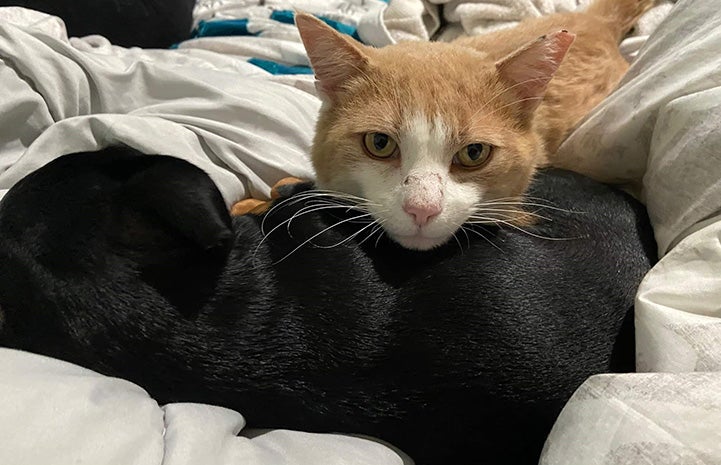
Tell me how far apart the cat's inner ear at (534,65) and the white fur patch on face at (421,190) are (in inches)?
6.2

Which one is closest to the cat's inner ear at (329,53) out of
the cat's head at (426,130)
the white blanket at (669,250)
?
the cat's head at (426,130)

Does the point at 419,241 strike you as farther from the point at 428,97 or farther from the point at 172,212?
the point at 172,212

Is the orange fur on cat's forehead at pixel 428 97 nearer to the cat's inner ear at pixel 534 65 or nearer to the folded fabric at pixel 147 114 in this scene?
the cat's inner ear at pixel 534 65

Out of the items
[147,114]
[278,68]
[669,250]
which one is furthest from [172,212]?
[278,68]

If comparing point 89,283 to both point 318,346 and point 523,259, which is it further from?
point 523,259

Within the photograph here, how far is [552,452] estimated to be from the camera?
0.69 m

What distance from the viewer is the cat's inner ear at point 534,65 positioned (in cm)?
91

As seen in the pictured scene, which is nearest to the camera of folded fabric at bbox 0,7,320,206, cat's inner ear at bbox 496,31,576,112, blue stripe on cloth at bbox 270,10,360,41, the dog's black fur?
the dog's black fur

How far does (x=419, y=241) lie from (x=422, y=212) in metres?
0.06

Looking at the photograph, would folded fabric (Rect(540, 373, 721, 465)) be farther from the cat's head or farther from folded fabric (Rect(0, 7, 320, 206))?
folded fabric (Rect(0, 7, 320, 206))

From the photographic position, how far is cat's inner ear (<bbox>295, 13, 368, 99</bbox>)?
0.94 meters

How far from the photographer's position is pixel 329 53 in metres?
0.98

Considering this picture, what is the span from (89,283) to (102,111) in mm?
709

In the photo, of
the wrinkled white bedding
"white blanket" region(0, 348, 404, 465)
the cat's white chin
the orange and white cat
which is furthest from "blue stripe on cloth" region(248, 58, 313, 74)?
"white blanket" region(0, 348, 404, 465)
